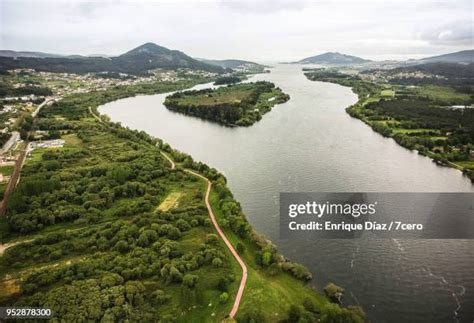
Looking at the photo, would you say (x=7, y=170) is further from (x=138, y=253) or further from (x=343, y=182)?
(x=343, y=182)

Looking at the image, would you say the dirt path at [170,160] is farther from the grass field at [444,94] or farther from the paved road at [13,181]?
the grass field at [444,94]

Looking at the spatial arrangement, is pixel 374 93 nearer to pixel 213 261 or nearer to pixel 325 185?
pixel 325 185

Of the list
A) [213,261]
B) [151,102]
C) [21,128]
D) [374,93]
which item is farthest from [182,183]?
[374,93]

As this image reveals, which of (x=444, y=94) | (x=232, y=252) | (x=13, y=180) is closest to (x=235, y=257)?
(x=232, y=252)

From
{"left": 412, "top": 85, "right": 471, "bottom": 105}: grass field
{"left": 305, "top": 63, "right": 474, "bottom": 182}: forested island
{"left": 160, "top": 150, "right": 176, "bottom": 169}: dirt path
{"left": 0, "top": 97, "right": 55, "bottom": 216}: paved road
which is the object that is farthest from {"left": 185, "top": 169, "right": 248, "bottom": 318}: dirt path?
{"left": 412, "top": 85, "right": 471, "bottom": 105}: grass field

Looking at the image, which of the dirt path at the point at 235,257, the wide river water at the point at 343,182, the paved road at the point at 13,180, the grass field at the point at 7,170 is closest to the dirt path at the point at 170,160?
the wide river water at the point at 343,182

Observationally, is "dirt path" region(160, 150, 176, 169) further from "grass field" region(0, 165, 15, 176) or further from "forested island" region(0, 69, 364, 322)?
"grass field" region(0, 165, 15, 176)
